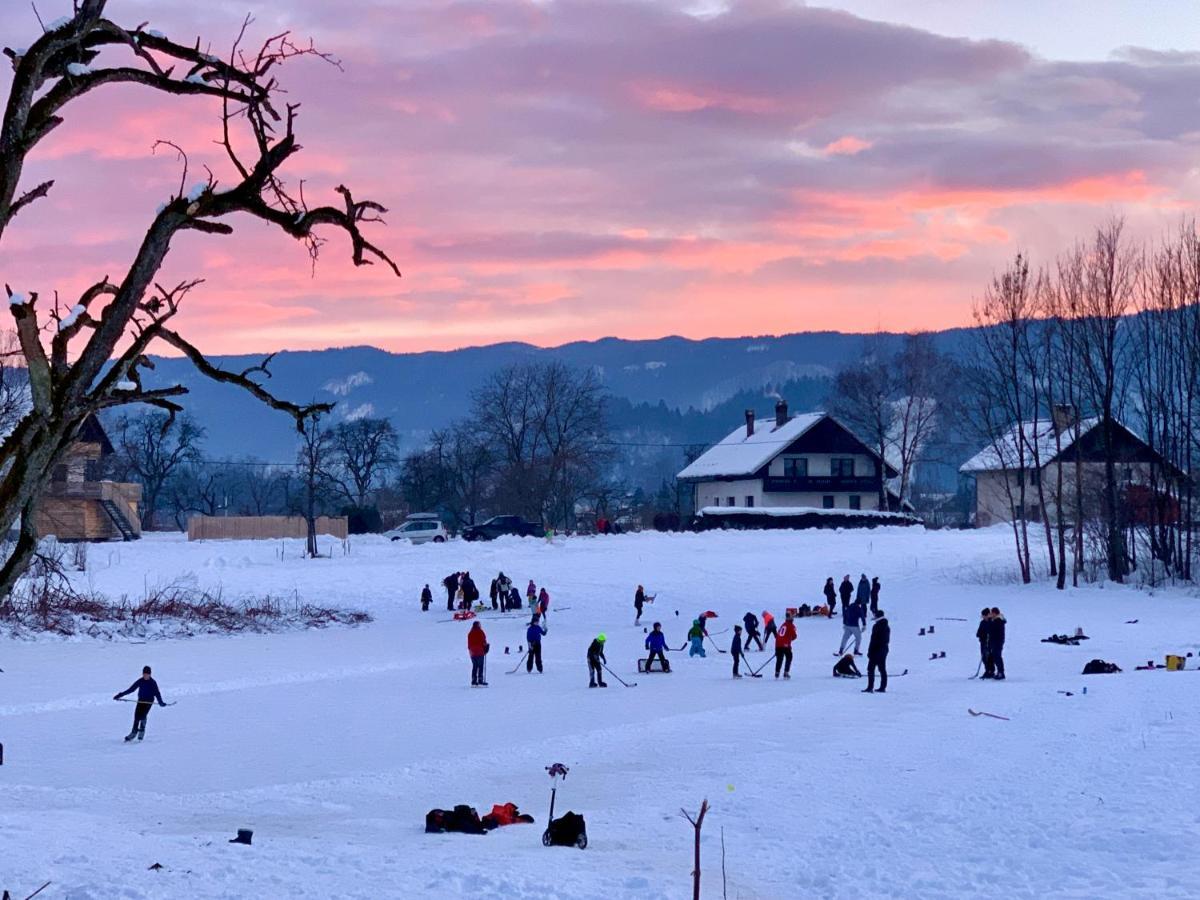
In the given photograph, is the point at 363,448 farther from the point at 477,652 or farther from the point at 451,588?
the point at 477,652

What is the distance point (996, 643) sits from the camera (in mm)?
29234

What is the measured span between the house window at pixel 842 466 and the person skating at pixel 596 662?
218ft

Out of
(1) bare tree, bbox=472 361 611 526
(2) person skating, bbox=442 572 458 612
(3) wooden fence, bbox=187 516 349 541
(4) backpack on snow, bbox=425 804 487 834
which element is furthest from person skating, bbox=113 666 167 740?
(1) bare tree, bbox=472 361 611 526

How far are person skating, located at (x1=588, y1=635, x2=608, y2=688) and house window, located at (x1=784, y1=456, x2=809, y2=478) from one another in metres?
65.2

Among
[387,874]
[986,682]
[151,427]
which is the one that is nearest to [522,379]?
[151,427]

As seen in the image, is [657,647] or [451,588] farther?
[451,588]

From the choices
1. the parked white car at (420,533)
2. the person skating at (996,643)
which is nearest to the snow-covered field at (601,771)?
the person skating at (996,643)

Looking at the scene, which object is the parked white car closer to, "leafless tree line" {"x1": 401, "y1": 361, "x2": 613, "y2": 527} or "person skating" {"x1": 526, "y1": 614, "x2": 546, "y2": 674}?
"leafless tree line" {"x1": 401, "y1": 361, "x2": 613, "y2": 527}

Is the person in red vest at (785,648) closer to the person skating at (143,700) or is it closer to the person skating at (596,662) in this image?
the person skating at (596,662)

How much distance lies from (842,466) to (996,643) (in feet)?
219

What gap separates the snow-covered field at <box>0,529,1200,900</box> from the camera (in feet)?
44.3

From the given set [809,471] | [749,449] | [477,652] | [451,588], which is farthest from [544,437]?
[477,652]

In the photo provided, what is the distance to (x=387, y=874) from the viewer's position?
43.1 feet

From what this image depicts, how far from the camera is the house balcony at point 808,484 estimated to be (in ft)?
308
